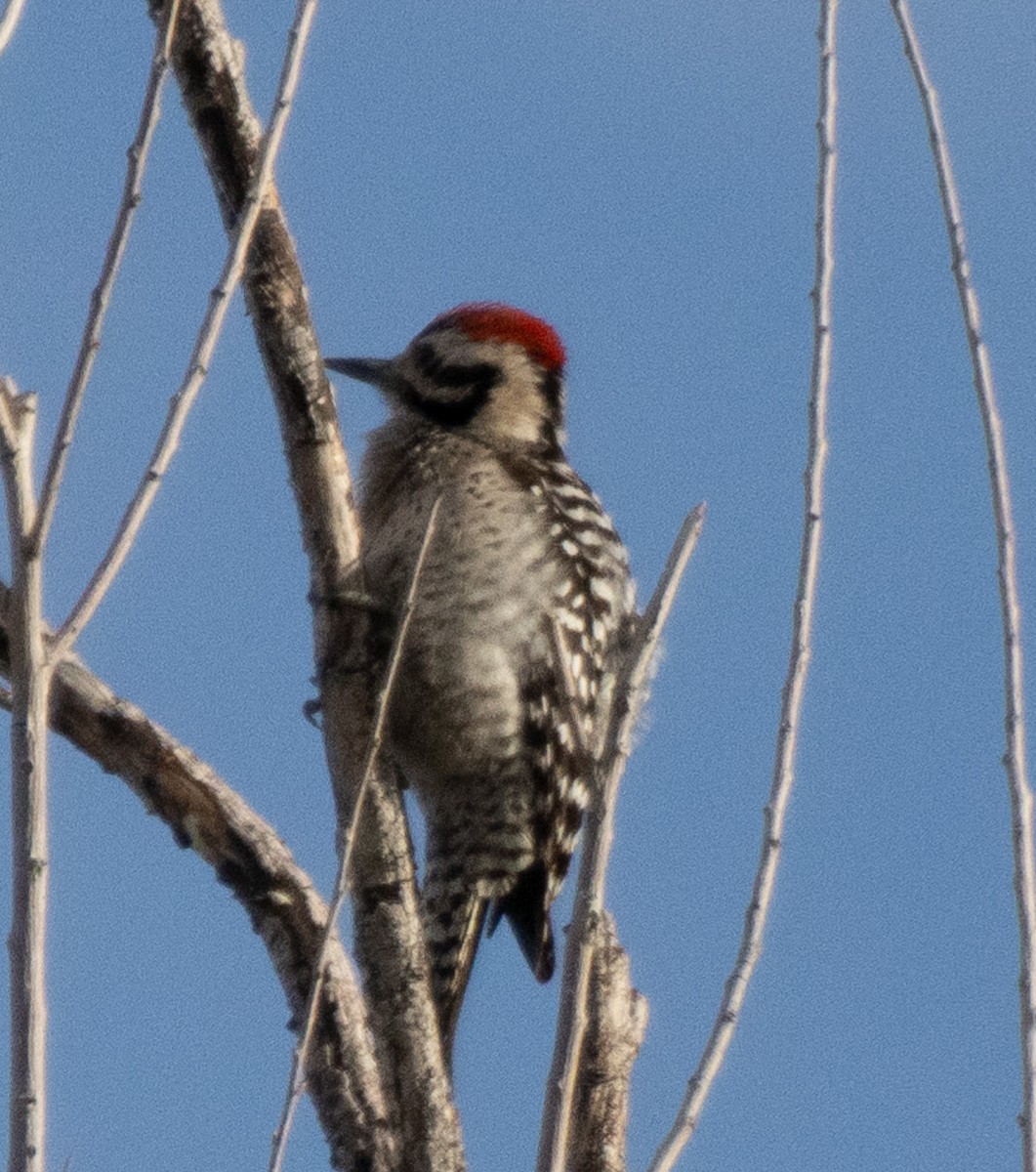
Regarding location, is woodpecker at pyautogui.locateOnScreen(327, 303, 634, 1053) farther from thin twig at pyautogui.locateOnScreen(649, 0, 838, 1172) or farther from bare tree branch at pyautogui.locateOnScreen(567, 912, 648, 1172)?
thin twig at pyautogui.locateOnScreen(649, 0, 838, 1172)

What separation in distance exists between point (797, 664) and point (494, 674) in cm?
189

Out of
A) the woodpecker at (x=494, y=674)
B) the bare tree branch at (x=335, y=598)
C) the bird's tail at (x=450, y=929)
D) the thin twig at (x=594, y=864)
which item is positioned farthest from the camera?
the woodpecker at (x=494, y=674)

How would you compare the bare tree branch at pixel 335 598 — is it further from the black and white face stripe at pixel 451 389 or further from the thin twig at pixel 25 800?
the black and white face stripe at pixel 451 389

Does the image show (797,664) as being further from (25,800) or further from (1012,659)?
(25,800)

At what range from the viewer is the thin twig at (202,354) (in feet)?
7.83

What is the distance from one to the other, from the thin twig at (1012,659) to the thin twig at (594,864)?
1.53ft

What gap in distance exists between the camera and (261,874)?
3256 millimetres

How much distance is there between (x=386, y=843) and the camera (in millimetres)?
3176

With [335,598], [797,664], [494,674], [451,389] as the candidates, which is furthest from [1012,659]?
[451,389]

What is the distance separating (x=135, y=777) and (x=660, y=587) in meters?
1.11

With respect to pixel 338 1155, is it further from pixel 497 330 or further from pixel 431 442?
pixel 497 330

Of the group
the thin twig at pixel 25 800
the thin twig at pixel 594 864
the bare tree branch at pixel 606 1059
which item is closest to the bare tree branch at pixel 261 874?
the bare tree branch at pixel 606 1059

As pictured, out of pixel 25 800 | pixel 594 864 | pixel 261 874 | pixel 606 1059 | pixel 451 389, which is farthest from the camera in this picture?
pixel 451 389

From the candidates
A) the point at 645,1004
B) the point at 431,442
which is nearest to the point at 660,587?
the point at 645,1004
